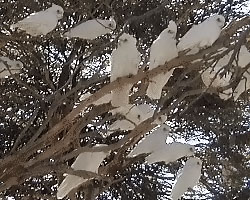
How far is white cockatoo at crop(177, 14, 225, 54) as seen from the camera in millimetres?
1244

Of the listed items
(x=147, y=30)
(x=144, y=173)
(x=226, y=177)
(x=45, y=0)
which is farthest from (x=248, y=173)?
(x=45, y=0)

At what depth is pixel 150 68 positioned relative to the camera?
1219 millimetres

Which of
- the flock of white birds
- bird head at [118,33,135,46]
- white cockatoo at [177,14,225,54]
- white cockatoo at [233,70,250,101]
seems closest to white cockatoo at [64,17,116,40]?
the flock of white birds

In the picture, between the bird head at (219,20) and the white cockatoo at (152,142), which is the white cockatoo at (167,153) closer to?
the white cockatoo at (152,142)

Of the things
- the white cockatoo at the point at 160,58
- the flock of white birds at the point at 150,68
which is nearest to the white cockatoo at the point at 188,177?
the flock of white birds at the point at 150,68

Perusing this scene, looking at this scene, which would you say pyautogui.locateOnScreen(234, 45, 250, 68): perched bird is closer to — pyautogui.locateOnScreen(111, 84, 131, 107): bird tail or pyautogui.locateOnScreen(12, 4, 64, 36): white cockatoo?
pyautogui.locateOnScreen(111, 84, 131, 107): bird tail

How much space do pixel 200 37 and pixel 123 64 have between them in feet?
0.57

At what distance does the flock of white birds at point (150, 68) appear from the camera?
4.03 ft

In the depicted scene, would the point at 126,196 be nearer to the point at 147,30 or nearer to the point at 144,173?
the point at 144,173

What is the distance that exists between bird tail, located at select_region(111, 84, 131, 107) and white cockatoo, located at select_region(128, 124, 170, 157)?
231mm

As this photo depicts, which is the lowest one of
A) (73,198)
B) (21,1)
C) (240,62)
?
(73,198)

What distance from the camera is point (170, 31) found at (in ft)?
4.33

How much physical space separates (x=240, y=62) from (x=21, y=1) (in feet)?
2.35

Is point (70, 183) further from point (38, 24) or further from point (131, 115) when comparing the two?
point (38, 24)
